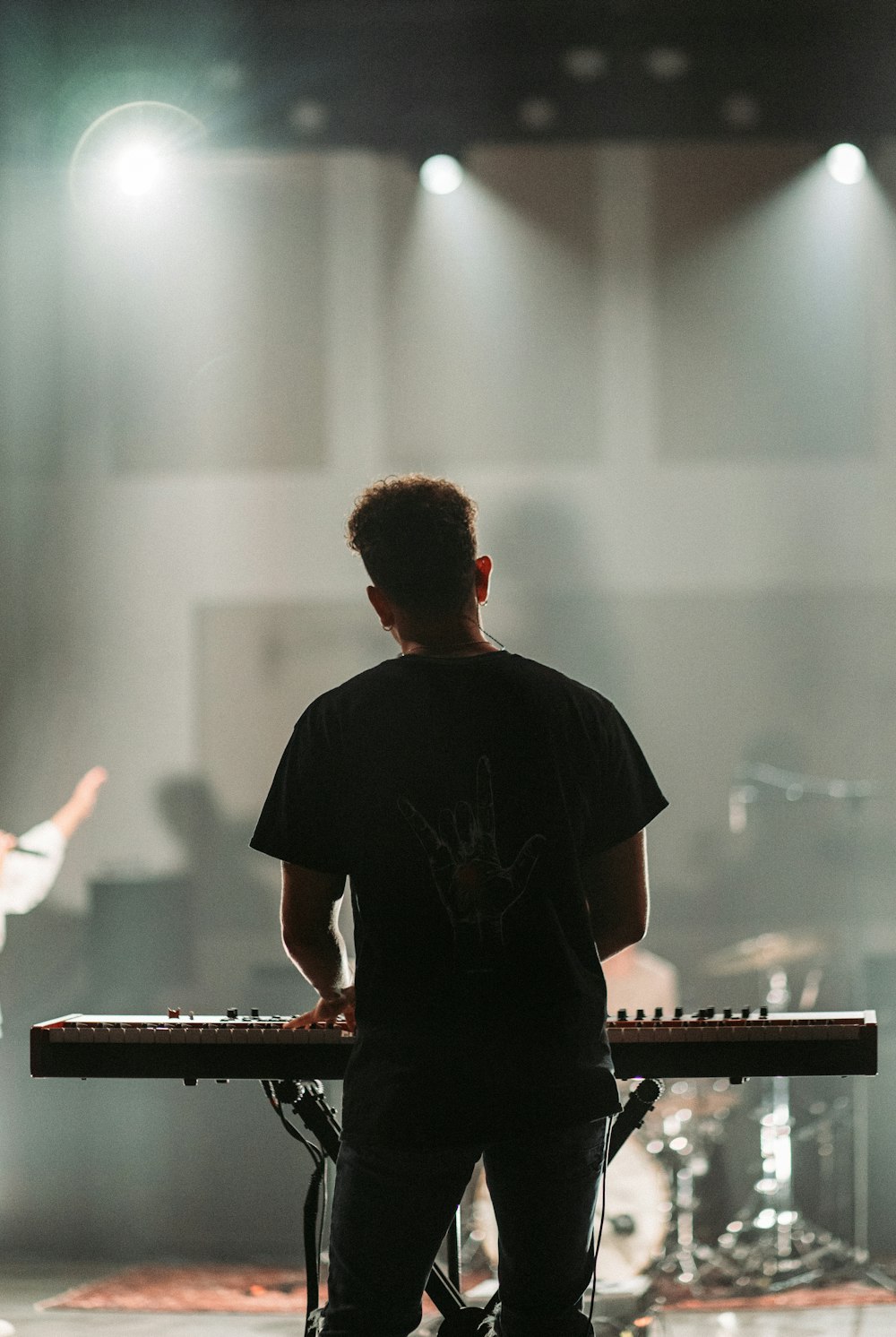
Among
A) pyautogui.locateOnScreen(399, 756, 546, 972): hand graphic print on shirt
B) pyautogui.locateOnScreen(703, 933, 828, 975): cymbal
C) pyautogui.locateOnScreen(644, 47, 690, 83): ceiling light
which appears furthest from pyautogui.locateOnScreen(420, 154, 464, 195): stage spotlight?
pyautogui.locateOnScreen(399, 756, 546, 972): hand graphic print on shirt

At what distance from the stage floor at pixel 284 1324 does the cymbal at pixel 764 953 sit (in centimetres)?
93

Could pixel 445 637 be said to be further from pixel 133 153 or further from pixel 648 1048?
pixel 133 153

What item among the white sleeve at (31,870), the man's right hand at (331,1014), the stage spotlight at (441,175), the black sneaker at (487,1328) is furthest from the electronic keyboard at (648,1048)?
the stage spotlight at (441,175)

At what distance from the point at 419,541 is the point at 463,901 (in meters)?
0.42

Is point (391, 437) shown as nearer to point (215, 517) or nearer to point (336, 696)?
point (215, 517)

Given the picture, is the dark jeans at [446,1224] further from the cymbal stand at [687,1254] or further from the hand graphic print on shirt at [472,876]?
the cymbal stand at [687,1254]

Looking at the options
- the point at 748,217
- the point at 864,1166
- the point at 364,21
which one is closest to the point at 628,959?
the point at 864,1166

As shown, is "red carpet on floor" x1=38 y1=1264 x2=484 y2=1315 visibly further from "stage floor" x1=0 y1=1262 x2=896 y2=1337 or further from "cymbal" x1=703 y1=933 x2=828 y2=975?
"cymbal" x1=703 y1=933 x2=828 y2=975

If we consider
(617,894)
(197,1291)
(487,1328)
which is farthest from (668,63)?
(197,1291)

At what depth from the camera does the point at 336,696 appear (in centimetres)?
164

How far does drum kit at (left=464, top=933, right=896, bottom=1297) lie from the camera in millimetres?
3648

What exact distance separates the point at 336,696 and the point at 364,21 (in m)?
3.40

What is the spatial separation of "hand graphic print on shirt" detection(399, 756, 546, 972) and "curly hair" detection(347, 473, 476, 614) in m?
0.25

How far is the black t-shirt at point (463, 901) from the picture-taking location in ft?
5.06
